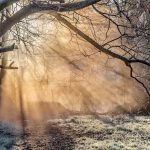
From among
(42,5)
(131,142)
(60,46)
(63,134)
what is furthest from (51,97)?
(42,5)

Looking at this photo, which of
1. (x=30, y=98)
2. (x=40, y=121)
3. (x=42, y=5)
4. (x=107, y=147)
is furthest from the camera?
(x=30, y=98)

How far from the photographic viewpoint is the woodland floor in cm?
1120

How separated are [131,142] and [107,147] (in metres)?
0.97

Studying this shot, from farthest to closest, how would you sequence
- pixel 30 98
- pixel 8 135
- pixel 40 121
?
pixel 30 98 < pixel 40 121 < pixel 8 135

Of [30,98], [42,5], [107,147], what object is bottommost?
[107,147]

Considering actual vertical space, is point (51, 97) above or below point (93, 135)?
above

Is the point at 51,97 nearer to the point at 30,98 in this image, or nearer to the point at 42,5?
the point at 30,98

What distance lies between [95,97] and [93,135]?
4489 mm

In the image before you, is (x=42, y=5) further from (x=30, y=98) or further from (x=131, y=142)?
(x=30, y=98)

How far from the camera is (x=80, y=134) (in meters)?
12.4

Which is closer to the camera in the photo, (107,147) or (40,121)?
(107,147)

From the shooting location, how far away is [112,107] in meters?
16.4

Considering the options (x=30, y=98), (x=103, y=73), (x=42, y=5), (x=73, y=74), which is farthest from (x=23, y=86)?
(x=42, y=5)

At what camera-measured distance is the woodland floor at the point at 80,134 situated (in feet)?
36.7
